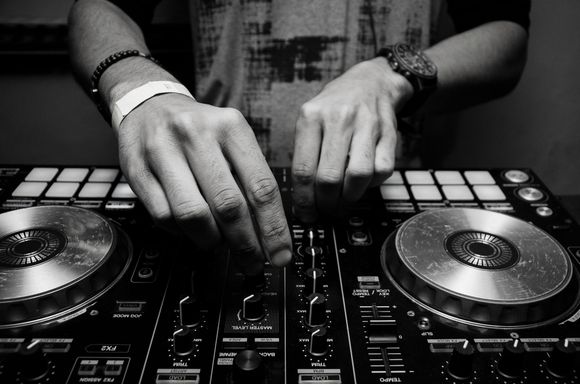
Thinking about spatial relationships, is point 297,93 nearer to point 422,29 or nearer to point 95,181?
point 422,29

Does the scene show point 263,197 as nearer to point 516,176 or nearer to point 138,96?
point 138,96

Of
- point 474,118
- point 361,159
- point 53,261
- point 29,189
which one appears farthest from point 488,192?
point 474,118

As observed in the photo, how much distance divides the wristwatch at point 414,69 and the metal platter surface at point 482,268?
1.21 ft

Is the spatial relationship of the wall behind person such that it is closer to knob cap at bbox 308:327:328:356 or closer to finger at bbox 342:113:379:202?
finger at bbox 342:113:379:202

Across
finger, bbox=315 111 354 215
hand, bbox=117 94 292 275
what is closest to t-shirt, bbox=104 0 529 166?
finger, bbox=315 111 354 215

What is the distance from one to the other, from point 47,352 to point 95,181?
1.45ft

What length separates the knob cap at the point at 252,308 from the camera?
24.9 inches

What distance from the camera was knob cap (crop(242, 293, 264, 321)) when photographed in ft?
2.07

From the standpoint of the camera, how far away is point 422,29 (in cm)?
139

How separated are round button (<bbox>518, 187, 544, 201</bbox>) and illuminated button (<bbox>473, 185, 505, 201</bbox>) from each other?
38 millimetres

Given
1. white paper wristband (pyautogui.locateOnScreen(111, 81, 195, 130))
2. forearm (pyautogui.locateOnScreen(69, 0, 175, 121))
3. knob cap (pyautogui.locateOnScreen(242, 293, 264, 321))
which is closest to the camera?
knob cap (pyautogui.locateOnScreen(242, 293, 264, 321))

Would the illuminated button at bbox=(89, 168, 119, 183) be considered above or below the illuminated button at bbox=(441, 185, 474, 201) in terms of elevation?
above

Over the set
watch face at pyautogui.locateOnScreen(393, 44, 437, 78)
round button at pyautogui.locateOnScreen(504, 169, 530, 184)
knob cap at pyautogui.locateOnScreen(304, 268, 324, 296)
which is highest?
watch face at pyautogui.locateOnScreen(393, 44, 437, 78)

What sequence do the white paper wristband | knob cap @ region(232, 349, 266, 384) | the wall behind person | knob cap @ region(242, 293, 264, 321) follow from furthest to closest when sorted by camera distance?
1. the wall behind person
2. the white paper wristband
3. knob cap @ region(242, 293, 264, 321)
4. knob cap @ region(232, 349, 266, 384)
